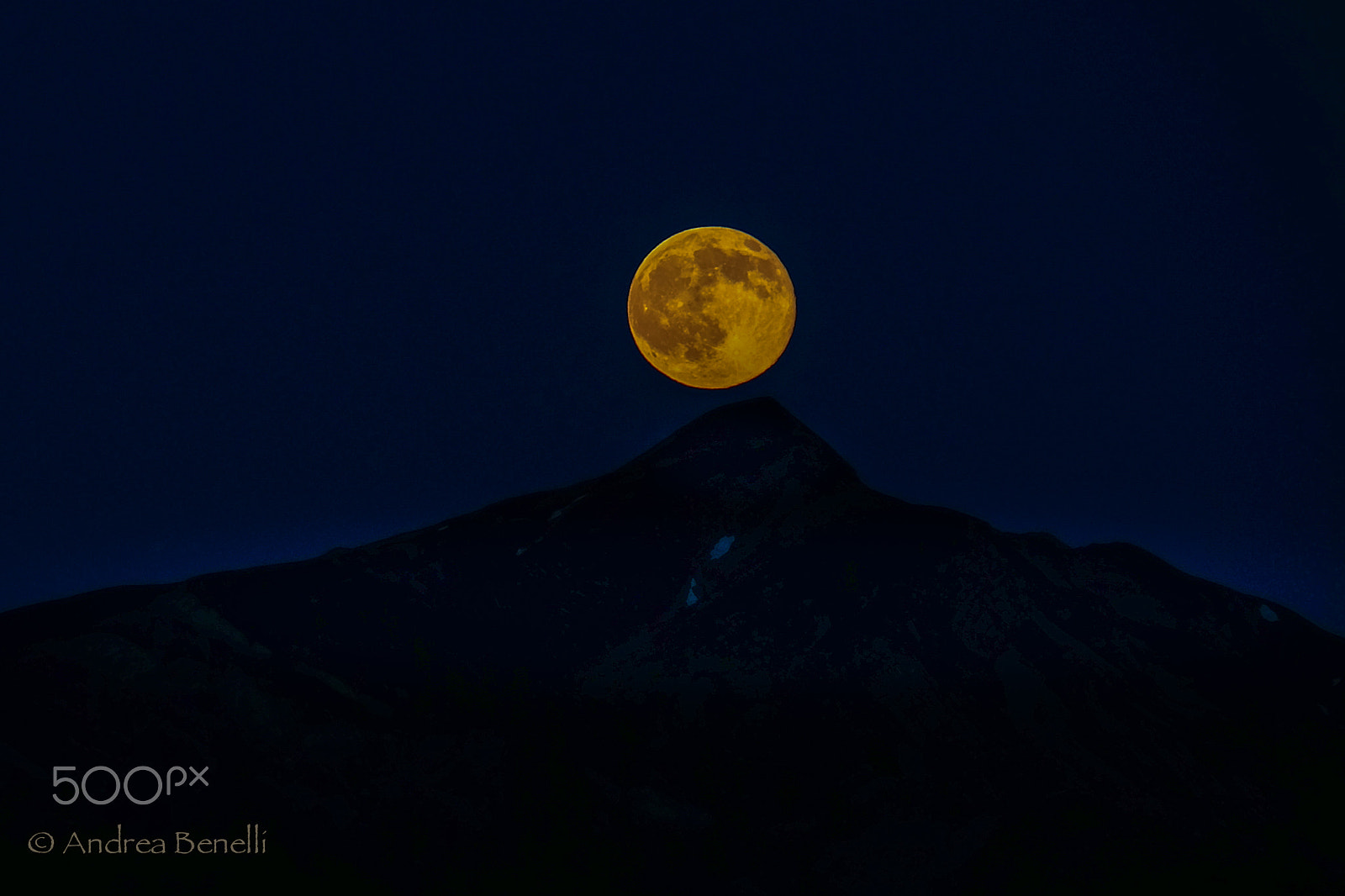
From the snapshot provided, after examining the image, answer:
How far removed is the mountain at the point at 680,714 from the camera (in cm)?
4756

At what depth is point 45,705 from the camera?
2090 inches

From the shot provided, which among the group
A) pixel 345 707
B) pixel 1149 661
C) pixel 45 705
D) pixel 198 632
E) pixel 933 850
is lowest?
pixel 933 850

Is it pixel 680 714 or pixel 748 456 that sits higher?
pixel 748 456

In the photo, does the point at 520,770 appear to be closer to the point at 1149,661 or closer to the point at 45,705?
the point at 45,705

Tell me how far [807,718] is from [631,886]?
20.1 m

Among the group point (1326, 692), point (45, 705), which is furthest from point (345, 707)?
point (1326, 692)

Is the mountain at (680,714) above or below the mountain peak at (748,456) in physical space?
below

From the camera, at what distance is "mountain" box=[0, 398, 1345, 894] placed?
4756 cm

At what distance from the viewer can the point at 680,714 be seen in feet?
207

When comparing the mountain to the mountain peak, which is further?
the mountain peak

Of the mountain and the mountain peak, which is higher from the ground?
the mountain peak

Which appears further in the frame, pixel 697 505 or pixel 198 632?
pixel 697 505

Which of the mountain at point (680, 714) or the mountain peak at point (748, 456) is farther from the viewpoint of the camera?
the mountain peak at point (748, 456)

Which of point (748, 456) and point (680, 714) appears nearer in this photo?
point (680, 714)
